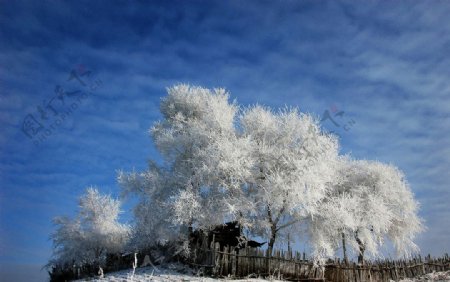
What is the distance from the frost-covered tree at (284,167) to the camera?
27.2 m

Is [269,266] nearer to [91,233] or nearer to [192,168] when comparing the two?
[192,168]

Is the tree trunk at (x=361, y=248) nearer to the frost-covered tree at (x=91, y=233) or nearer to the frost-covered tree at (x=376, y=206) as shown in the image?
the frost-covered tree at (x=376, y=206)

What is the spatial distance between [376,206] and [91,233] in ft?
86.3

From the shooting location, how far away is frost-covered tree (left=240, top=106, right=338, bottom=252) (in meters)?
27.2

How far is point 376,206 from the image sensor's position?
37.2 metres

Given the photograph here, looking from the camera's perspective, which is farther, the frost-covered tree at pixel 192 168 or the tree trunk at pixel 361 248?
the tree trunk at pixel 361 248

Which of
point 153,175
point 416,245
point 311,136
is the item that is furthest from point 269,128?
point 416,245

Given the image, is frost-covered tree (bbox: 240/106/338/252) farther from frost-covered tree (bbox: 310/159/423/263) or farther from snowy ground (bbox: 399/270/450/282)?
snowy ground (bbox: 399/270/450/282)

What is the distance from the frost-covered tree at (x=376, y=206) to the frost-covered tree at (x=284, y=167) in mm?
6231

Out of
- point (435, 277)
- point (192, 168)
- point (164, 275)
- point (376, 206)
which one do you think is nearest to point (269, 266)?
point (164, 275)

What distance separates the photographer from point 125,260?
2925cm

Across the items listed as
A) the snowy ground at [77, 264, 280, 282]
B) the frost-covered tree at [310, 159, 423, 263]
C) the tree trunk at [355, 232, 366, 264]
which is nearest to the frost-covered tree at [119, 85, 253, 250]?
the snowy ground at [77, 264, 280, 282]

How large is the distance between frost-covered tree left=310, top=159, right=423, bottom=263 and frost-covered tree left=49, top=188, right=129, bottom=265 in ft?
65.2

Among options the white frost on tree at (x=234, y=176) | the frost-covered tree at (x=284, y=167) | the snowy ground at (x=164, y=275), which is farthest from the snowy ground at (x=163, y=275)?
the frost-covered tree at (x=284, y=167)
